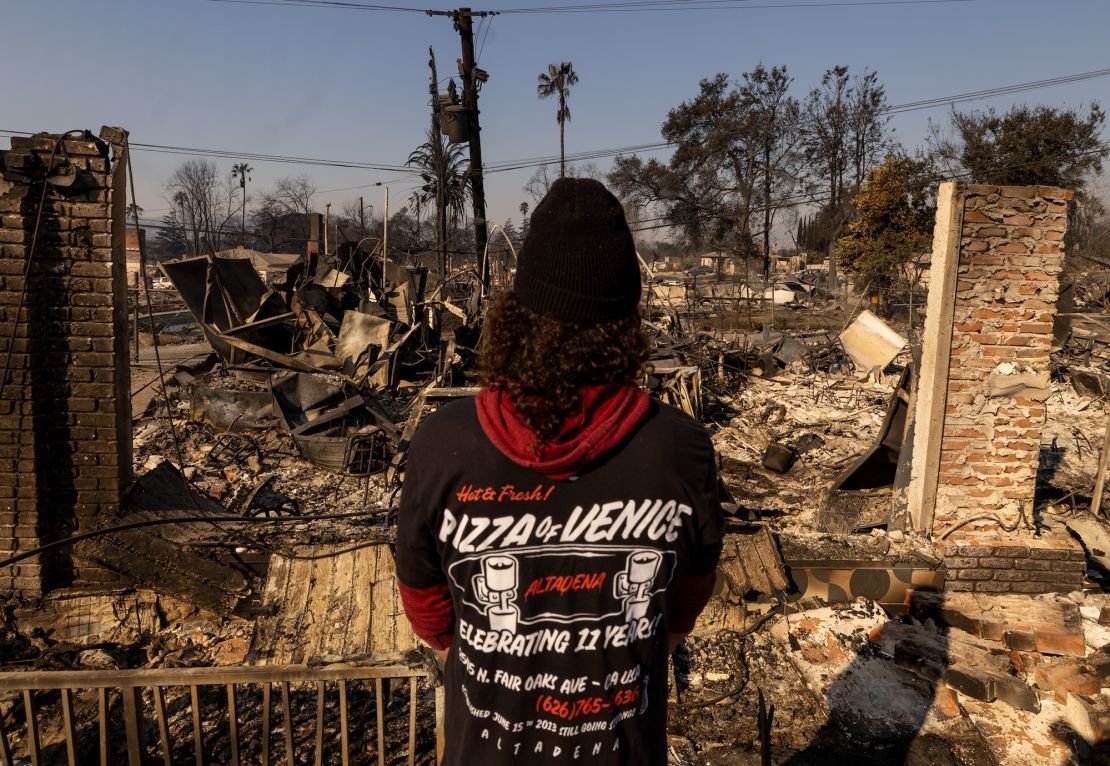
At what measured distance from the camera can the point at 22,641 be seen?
4.48 m

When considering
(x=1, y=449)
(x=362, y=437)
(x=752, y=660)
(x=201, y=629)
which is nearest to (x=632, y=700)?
(x=752, y=660)

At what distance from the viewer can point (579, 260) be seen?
133cm

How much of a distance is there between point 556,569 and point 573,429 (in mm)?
264

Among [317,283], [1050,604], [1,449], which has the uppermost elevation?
[317,283]

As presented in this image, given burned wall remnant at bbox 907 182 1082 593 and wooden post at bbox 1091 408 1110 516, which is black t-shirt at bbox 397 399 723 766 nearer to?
burned wall remnant at bbox 907 182 1082 593

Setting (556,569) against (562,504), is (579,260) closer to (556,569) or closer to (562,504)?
(562,504)

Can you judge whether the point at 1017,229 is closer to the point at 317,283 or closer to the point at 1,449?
the point at 1,449

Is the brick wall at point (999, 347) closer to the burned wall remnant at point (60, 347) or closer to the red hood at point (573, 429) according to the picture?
the red hood at point (573, 429)

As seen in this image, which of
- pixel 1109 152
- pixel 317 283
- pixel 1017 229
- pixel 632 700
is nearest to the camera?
pixel 632 700

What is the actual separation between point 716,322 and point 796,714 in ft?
53.1

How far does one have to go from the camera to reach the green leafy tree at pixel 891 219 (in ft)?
73.8

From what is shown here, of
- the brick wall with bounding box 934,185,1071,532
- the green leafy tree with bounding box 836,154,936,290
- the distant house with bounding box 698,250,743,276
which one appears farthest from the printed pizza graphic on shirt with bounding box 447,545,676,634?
the distant house with bounding box 698,250,743,276

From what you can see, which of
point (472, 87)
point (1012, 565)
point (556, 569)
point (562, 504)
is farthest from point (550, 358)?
point (472, 87)

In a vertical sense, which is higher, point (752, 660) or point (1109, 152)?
point (1109, 152)
